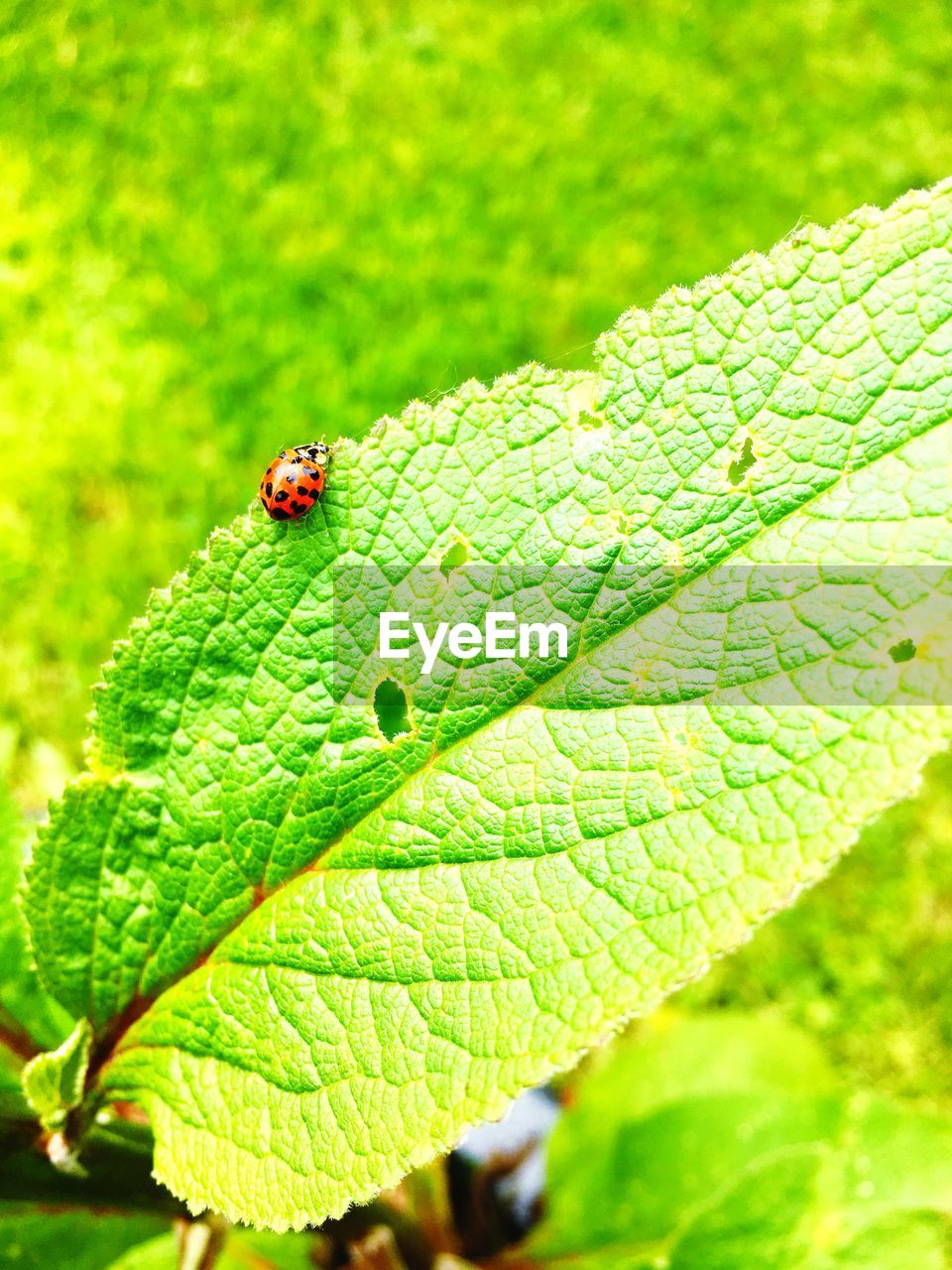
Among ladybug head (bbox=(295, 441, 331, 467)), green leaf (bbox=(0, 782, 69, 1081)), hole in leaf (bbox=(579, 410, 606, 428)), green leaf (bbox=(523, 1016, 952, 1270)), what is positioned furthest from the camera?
green leaf (bbox=(523, 1016, 952, 1270))

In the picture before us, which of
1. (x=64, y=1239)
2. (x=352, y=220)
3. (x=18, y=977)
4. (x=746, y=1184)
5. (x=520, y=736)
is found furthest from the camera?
(x=352, y=220)

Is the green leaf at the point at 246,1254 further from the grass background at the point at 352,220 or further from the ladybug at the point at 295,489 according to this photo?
the grass background at the point at 352,220

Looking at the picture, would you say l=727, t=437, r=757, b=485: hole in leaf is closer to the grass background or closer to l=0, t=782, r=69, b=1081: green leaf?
l=0, t=782, r=69, b=1081: green leaf

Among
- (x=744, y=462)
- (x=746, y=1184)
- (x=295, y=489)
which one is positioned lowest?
(x=746, y=1184)

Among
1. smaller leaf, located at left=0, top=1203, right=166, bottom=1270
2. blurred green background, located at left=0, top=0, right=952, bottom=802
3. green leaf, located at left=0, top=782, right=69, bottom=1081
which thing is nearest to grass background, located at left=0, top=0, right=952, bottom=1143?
blurred green background, located at left=0, top=0, right=952, bottom=802

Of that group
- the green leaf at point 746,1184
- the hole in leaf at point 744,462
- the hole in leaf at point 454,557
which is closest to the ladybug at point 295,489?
the hole in leaf at point 454,557

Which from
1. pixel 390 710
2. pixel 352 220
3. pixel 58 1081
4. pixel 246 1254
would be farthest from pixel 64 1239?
pixel 352 220

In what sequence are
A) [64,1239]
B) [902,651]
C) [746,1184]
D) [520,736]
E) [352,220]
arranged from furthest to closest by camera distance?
[352,220]
[746,1184]
[64,1239]
[520,736]
[902,651]

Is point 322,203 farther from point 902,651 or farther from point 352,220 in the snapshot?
point 902,651

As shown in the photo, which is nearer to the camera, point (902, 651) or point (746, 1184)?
point (902, 651)
